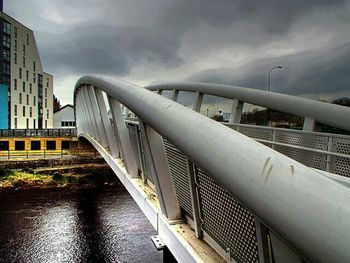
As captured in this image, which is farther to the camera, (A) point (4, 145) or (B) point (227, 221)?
(A) point (4, 145)

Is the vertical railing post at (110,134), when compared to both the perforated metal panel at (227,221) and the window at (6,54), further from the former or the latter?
the window at (6,54)

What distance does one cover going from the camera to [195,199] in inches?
145

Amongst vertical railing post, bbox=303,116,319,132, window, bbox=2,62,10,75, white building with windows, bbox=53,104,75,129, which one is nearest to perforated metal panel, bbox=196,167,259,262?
vertical railing post, bbox=303,116,319,132

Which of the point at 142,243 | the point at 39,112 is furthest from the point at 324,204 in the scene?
the point at 39,112

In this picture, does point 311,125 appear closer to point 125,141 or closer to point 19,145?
point 125,141

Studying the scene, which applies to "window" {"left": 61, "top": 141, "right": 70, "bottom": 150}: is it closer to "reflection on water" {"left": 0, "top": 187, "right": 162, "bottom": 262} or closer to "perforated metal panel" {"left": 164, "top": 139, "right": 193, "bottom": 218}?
"reflection on water" {"left": 0, "top": 187, "right": 162, "bottom": 262}

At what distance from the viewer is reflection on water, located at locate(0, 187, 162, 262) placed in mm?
16484

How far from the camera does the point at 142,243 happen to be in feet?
58.4

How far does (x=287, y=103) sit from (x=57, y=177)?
95.8 feet

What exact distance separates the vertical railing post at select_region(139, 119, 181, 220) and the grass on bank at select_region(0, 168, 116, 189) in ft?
104

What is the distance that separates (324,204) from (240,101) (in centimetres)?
1401

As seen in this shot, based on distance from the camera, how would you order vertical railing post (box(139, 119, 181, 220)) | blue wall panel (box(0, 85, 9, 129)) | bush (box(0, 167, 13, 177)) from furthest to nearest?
blue wall panel (box(0, 85, 9, 129))
bush (box(0, 167, 13, 177))
vertical railing post (box(139, 119, 181, 220))

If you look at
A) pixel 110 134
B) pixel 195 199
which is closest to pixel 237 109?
pixel 110 134

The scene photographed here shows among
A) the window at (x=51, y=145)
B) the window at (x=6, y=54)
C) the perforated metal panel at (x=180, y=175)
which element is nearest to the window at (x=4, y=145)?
the window at (x=51, y=145)
